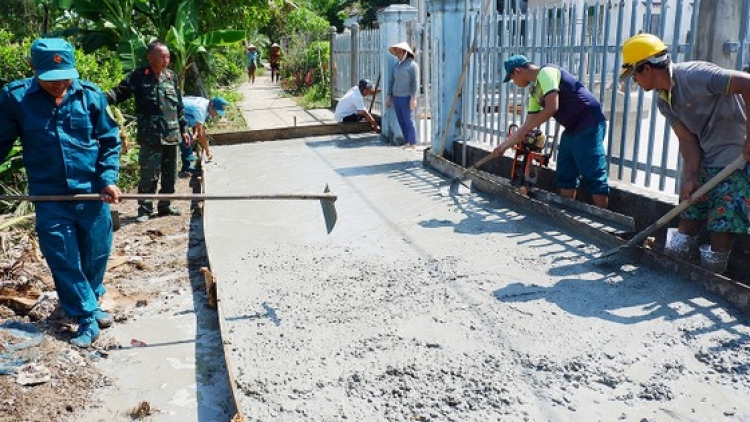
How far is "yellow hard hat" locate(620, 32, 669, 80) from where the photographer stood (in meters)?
4.03

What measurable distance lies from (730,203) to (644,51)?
3.58 ft

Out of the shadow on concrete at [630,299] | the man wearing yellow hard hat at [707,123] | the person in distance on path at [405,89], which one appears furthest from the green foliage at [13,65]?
the man wearing yellow hard hat at [707,123]

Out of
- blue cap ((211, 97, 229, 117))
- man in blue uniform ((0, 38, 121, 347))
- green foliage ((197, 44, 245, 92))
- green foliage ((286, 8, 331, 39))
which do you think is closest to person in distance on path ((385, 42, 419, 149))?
blue cap ((211, 97, 229, 117))

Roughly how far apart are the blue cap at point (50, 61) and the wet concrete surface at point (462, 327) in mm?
1702

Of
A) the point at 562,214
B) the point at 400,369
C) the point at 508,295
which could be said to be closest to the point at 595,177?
the point at 562,214

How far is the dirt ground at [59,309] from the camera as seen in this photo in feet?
10.8

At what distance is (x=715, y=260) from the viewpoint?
4.34 metres

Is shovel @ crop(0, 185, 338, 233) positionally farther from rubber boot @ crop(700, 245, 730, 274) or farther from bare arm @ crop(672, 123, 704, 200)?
rubber boot @ crop(700, 245, 730, 274)

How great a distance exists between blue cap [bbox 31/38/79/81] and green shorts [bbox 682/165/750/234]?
3.99 m

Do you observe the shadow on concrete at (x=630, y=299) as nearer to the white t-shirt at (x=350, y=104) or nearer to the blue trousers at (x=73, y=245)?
the blue trousers at (x=73, y=245)

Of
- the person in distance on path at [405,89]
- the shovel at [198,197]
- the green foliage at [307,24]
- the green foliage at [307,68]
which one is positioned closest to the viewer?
the shovel at [198,197]

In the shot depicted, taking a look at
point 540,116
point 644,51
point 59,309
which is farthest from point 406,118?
point 59,309

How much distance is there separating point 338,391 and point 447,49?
5923 mm

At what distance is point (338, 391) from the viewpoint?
10.5 ft
